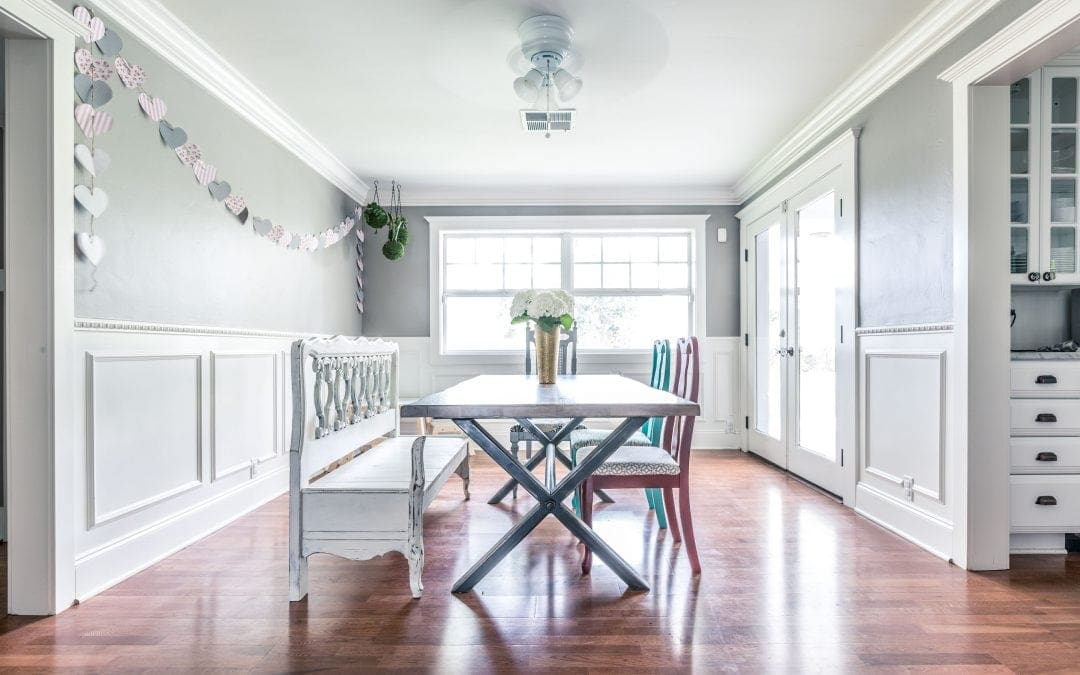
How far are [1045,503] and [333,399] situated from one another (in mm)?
3096

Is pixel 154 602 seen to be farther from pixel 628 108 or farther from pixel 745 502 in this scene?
pixel 628 108

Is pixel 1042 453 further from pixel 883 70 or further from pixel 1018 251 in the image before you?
pixel 883 70

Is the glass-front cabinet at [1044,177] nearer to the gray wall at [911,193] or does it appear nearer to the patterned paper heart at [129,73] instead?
the gray wall at [911,193]

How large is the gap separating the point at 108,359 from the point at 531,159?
314 cm

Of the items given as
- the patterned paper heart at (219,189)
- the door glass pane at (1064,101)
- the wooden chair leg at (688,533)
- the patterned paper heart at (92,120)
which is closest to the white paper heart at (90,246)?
the patterned paper heart at (92,120)

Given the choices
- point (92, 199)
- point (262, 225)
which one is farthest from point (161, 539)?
point (262, 225)

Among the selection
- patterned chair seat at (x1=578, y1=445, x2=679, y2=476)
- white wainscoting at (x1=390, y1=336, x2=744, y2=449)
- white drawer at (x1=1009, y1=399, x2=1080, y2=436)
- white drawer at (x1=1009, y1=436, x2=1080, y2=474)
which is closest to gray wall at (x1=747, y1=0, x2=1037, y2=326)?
white drawer at (x1=1009, y1=399, x2=1080, y2=436)

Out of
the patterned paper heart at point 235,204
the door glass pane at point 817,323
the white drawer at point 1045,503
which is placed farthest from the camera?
the door glass pane at point 817,323

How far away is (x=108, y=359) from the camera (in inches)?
90.7

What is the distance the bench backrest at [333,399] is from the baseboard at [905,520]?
265 cm

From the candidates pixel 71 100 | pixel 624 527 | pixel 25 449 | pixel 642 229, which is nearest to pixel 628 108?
pixel 642 229

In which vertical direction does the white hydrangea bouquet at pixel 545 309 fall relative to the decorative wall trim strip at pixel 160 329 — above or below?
above

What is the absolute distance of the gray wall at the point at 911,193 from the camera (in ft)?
8.48

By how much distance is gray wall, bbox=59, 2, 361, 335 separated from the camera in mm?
2408
